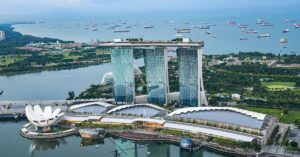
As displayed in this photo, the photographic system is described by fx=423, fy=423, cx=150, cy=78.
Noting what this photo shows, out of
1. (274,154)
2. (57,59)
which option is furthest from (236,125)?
(57,59)

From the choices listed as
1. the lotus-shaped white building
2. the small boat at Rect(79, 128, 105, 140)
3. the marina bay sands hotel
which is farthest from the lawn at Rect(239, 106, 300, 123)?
the lotus-shaped white building

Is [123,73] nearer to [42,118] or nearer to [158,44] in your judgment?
[158,44]

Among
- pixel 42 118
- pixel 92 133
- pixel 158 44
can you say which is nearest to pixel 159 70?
pixel 158 44

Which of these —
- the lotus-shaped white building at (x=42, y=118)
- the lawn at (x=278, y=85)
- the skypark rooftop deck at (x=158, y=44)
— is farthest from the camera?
the lawn at (x=278, y=85)

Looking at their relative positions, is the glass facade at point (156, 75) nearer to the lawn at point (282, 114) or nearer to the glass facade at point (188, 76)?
the glass facade at point (188, 76)

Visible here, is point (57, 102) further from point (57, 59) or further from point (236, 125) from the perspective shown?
point (57, 59)

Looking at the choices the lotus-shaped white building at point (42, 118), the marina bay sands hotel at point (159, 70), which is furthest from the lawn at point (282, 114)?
the lotus-shaped white building at point (42, 118)

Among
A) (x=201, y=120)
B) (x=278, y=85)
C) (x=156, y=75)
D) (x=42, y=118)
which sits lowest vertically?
(x=278, y=85)

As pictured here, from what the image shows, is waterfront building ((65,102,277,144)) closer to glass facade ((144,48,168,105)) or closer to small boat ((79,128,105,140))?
small boat ((79,128,105,140))
